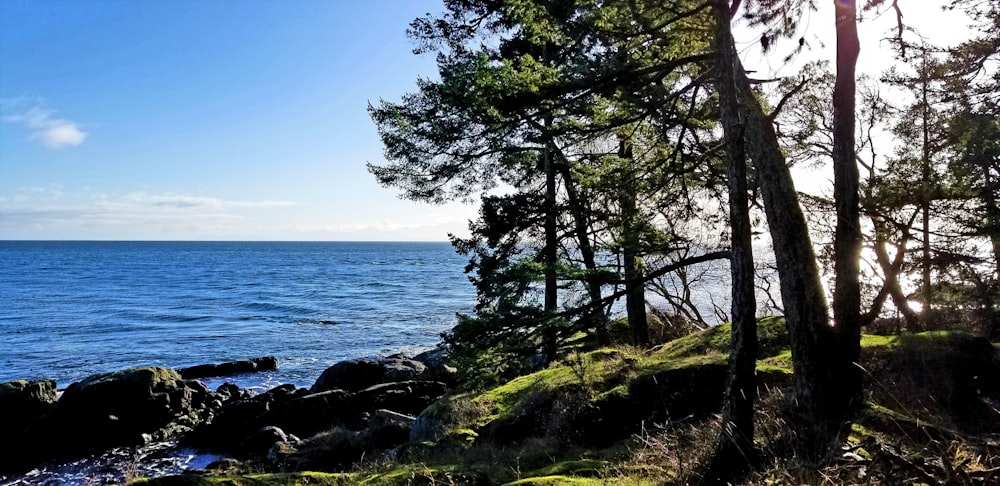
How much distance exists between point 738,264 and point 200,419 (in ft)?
53.3

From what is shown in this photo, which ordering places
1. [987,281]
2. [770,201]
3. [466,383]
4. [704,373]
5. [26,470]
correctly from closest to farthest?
[770,201] < [704,373] < [466,383] < [987,281] < [26,470]

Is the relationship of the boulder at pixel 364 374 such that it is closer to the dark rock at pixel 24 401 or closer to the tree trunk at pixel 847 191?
the dark rock at pixel 24 401

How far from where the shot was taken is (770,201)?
5.64 m

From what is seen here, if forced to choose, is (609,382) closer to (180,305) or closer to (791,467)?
(791,467)

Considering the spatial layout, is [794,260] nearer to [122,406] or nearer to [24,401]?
[122,406]

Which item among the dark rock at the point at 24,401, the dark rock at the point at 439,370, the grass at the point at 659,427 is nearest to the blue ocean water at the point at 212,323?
the dark rock at the point at 24,401

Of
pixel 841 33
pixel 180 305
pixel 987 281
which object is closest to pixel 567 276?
pixel 841 33

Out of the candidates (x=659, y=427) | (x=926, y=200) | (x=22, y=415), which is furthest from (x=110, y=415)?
(x=926, y=200)

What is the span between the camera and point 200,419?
1630 cm

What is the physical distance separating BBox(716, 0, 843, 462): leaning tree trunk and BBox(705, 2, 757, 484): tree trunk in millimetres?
55

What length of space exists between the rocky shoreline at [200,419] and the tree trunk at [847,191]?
27.7 feet

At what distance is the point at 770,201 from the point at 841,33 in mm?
2346

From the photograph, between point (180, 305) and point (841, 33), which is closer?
point (841, 33)

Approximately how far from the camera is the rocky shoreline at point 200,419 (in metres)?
12.2
